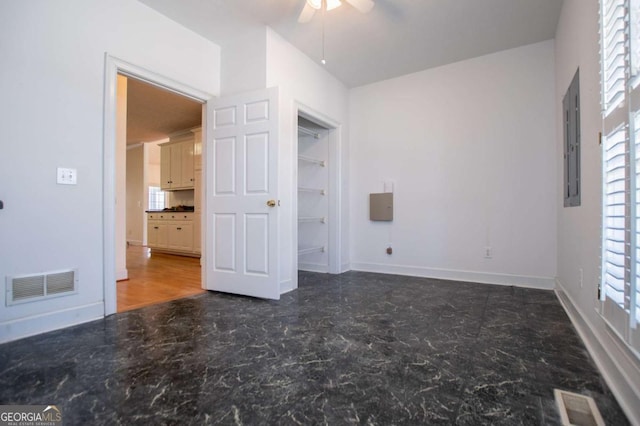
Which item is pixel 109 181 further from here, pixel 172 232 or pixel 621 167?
pixel 172 232

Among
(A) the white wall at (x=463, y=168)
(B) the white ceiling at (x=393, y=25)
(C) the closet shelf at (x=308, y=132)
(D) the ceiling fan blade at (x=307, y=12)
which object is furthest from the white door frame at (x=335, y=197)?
(D) the ceiling fan blade at (x=307, y=12)

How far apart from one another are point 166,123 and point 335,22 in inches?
169

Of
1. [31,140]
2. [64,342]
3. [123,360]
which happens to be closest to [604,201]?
[123,360]

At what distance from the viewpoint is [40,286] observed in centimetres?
221

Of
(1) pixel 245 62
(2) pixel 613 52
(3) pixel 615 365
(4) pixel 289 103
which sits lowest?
(3) pixel 615 365

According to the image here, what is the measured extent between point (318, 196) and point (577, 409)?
11.7 feet

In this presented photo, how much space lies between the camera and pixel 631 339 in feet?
4.33

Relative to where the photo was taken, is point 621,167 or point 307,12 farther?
point 307,12

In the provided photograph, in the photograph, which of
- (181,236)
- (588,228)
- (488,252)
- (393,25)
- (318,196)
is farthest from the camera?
(181,236)

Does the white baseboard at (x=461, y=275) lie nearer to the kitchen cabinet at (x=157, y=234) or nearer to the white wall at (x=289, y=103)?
the white wall at (x=289, y=103)

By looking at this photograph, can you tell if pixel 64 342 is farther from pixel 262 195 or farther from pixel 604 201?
pixel 604 201

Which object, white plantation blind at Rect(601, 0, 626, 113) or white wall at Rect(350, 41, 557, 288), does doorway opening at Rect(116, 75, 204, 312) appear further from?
white plantation blind at Rect(601, 0, 626, 113)

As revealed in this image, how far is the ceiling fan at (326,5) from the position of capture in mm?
2506

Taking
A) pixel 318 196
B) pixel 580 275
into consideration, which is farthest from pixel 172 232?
pixel 580 275
